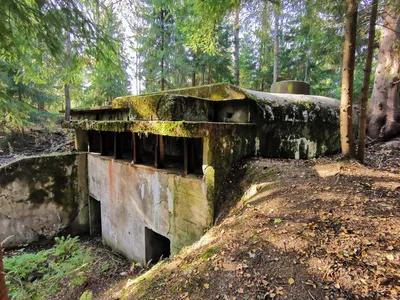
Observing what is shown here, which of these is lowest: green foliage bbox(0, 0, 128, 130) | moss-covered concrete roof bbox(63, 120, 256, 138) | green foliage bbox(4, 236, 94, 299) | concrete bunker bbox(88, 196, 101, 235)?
green foliage bbox(4, 236, 94, 299)

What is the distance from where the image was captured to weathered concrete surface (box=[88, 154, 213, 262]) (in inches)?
166

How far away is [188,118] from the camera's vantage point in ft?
15.2

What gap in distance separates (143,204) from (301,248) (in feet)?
12.6

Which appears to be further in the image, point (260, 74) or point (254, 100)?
point (260, 74)

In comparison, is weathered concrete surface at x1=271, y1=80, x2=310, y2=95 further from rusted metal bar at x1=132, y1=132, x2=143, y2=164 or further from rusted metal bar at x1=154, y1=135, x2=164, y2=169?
rusted metal bar at x1=132, y1=132, x2=143, y2=164

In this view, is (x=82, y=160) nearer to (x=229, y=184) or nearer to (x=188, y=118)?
(x=188, y=118)

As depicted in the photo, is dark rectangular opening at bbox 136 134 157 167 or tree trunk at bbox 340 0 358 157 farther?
dark rectangular opening at bbox 136 134 157 167

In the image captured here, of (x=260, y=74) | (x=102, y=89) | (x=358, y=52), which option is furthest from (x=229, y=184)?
(x=102, y=89)

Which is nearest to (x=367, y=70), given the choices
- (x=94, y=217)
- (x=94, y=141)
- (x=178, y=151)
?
(x=178, y=151)

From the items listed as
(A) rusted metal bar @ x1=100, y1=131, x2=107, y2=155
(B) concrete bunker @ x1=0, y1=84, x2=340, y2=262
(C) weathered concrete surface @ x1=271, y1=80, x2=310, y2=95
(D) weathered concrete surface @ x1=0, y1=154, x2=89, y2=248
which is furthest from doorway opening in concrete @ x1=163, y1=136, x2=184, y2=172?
(C) weathered concrete surface @ x1=271, y1=80, x2=310, y2=95

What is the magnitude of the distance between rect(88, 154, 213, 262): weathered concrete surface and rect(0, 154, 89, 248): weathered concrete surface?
54cm

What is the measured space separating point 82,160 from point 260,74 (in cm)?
1409

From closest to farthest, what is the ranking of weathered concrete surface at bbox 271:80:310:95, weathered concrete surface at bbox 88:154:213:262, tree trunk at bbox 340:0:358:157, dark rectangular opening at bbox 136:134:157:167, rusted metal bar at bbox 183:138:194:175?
tree trunk at bbox 340:0:358:157 < weathered concrete surface at bbox 88:154:213:262 < rusted metal bar at bbox 183:138:194:175 < dark rectangular opening at bbox 136:134:157:167 < weathered concrete surface at bbox 271:80:310:95

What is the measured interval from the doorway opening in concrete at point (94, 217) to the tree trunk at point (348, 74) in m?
7.19
